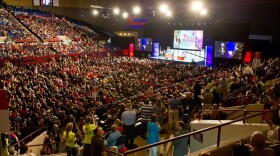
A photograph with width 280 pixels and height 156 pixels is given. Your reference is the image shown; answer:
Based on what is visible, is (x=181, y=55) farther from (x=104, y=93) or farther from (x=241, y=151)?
(x=241, y=151)

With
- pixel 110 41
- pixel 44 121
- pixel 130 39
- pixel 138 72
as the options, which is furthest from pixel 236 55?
pixel 44 121

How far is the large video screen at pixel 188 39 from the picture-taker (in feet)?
108

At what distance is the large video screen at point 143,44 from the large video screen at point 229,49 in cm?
1002

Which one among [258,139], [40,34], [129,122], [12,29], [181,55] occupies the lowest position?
Result: [129,122]

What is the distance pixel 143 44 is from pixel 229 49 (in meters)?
12.7

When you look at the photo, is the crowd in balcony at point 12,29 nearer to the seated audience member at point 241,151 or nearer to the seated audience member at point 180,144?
the seated audience member at point 180,144

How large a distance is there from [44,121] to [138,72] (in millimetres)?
11944

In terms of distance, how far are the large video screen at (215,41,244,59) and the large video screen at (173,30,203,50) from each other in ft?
8.23

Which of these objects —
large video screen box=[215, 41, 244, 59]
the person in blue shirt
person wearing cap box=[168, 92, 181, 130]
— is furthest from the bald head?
large video screen box=[215, 41, 244, 59]

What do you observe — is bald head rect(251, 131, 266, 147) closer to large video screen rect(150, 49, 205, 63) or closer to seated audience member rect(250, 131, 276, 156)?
seated audience member rect(250, 131, 276, 156)

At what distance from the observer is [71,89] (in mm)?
17203

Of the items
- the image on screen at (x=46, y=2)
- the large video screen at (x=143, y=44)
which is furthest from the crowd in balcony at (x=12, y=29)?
the large video screen at (x=143, y=44)

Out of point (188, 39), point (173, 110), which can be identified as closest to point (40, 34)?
point (188, 39)

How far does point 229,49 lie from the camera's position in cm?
2973
